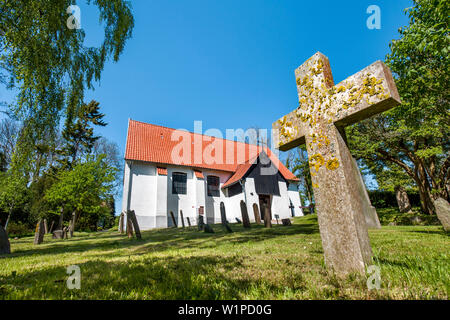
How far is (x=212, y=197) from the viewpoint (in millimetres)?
22953

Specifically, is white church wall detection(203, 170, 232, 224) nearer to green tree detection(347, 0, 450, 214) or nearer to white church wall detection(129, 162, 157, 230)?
white church wall detection(129, 162, 157, 230)

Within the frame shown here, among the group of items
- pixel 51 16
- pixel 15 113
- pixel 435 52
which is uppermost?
pixel 51 16

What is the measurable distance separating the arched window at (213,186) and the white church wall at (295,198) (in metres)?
9.45

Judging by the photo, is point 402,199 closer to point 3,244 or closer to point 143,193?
point 143,193

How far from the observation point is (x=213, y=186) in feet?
77.8

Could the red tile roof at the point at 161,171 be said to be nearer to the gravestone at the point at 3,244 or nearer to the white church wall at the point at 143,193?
the white church wall at the point at 143,193

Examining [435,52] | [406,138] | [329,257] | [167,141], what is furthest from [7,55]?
[406,138]

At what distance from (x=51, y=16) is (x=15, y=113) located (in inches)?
127

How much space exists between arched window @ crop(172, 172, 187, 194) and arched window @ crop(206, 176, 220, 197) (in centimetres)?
282

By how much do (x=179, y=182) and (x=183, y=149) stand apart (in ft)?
14.9

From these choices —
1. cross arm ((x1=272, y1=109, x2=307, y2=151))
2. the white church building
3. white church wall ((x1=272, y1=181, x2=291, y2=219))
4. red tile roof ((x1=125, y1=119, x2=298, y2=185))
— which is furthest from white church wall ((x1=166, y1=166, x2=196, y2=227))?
cross arm ((x1=272, y1=109, x2=307, y2=151))

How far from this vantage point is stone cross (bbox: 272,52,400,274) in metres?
2.29

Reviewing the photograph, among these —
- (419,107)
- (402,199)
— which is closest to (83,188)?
(419,107)
